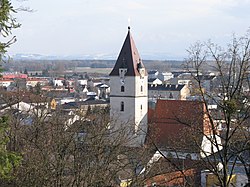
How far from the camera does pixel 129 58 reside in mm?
35938

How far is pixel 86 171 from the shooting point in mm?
12680

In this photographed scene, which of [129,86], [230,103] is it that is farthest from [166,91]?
[230,103]

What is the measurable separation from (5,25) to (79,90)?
306ft

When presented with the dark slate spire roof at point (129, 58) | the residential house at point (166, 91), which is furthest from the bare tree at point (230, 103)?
the residential house at point (166, 91)

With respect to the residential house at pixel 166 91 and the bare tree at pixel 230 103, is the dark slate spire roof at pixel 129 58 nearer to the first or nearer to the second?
the bare tree at pixel 230 103

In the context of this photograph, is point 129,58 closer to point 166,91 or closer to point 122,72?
point 122,72

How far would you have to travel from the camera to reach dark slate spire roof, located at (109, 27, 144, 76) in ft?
117

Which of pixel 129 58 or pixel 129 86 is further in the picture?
pixel 129 86

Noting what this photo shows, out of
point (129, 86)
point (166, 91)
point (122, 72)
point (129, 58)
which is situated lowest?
point (166, 91)

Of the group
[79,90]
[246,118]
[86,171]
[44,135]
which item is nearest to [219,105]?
[246,118]

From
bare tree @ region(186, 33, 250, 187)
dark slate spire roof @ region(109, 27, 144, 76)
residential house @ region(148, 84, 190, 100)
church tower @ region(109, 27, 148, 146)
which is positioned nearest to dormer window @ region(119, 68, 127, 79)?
church tower @ region(109, 27, 148, 146)

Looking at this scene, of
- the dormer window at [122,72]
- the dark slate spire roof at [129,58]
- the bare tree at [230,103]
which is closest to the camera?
the bare tree at [230,103]

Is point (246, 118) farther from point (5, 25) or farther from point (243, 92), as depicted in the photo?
point (5, 25)

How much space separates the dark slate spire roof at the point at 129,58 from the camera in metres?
35.8
